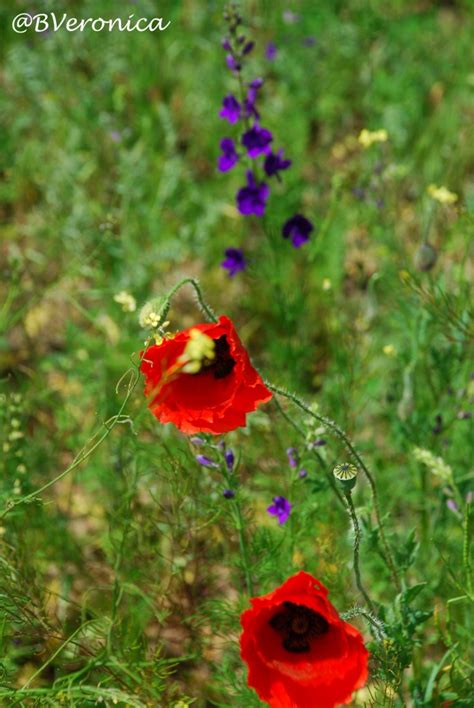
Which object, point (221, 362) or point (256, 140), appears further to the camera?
point (256, 140)

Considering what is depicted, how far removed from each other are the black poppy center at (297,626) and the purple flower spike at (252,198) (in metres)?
1.33

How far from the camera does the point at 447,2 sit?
15.5 feet

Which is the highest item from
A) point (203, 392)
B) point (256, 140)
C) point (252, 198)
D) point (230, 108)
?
point (230, 108)

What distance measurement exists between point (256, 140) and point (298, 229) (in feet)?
1.17

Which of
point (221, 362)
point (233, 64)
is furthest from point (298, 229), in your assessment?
point (221, 362)

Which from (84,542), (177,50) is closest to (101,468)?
(84,542)

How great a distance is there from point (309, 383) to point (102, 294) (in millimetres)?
955

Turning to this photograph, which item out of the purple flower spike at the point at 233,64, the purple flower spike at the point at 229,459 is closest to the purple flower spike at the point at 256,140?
the purple flower spike at the point at 233,64

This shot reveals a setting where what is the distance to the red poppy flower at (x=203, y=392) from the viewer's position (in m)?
1.65

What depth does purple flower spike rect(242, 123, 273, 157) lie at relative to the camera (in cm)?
255

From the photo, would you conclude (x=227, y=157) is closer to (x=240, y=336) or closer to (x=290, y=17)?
(x=240, y=336)

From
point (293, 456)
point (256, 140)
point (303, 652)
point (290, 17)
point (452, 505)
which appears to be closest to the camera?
point (303, 652)

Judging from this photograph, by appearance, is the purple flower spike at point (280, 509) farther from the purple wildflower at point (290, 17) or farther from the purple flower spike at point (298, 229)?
the purple wildflower at point (290, 17)

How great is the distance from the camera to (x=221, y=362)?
1.86 m
